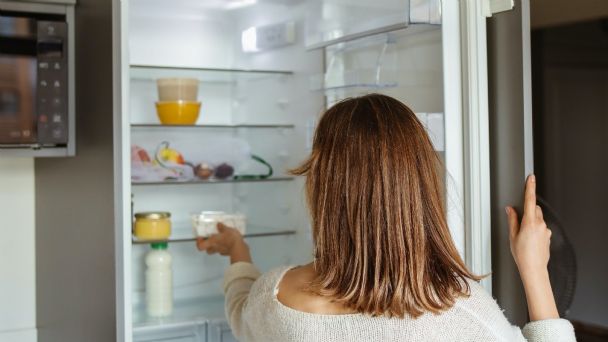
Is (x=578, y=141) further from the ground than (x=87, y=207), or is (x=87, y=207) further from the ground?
(x=578, y=141)

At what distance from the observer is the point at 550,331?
1464mm

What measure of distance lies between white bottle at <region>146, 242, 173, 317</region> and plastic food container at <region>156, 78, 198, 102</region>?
0.40 m

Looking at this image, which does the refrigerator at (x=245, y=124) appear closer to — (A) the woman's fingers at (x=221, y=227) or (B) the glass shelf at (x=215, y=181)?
(B) the glass shelf at (x=215, y=181)

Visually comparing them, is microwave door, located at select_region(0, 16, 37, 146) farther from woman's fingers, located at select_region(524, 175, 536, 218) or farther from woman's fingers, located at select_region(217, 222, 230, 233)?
woman's fingers, located at select_region(524, 175, 536, 218)

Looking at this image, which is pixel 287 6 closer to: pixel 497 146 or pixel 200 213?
pixel 200 213

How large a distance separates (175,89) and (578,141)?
1.09m

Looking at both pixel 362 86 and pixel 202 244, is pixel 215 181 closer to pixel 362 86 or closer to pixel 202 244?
pixel 202 244

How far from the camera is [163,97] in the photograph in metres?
2.23

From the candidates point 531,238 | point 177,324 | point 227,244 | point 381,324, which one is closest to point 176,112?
point 227,244

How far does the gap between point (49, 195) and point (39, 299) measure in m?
0.35

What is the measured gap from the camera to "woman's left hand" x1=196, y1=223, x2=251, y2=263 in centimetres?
183

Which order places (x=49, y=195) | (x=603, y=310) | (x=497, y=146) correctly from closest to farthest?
(x=603, y=310), (x=497, y=146), (x=49, y=195)

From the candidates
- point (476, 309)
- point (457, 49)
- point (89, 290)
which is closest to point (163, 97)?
point (89, 290)

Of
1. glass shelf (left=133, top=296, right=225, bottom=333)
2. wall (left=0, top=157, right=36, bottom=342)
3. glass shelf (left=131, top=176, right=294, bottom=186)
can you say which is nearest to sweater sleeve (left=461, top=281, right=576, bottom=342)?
glass shelf (left=133, top=296, right=225, bottom=333)
